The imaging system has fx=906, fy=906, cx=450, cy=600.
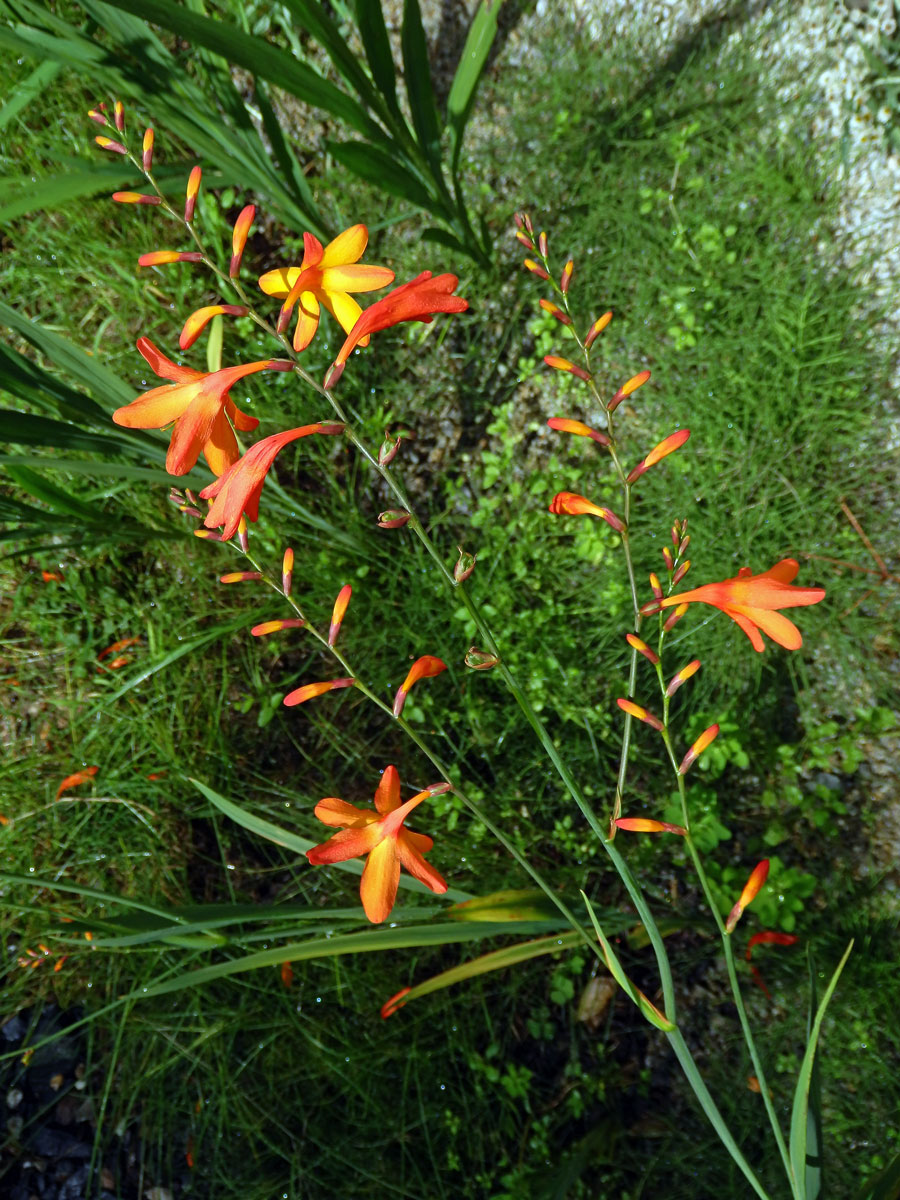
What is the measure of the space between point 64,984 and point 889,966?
1803mm

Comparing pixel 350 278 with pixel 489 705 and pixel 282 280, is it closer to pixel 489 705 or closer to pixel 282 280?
pixel 282 280

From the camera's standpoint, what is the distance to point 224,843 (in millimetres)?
2053

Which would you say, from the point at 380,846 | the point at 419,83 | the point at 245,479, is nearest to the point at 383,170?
the point at 419,83

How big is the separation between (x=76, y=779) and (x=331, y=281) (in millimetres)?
1580

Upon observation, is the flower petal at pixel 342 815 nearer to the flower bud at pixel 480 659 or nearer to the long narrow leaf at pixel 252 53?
the flower bud at pixel 480 659

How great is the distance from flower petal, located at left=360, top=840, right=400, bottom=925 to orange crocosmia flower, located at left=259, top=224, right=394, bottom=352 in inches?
20.5

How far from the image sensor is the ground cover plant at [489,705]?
1861 mm

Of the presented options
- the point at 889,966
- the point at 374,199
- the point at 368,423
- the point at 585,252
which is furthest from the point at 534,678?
the point at 374,199

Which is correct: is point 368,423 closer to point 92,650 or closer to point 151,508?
point 151,508

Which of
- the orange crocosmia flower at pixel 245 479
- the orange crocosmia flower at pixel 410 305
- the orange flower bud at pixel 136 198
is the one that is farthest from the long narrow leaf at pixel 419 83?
the orange crocosmia flower at pixel 245 479

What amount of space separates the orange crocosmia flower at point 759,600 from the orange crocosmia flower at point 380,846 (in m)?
0.36

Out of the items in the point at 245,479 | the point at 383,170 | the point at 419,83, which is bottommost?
the point at 245,479

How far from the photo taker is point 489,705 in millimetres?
1989

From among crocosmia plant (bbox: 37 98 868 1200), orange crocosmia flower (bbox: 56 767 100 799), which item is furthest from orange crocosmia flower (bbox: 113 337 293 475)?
orange crocosmia flower (bbox: 56 767 100 799)
